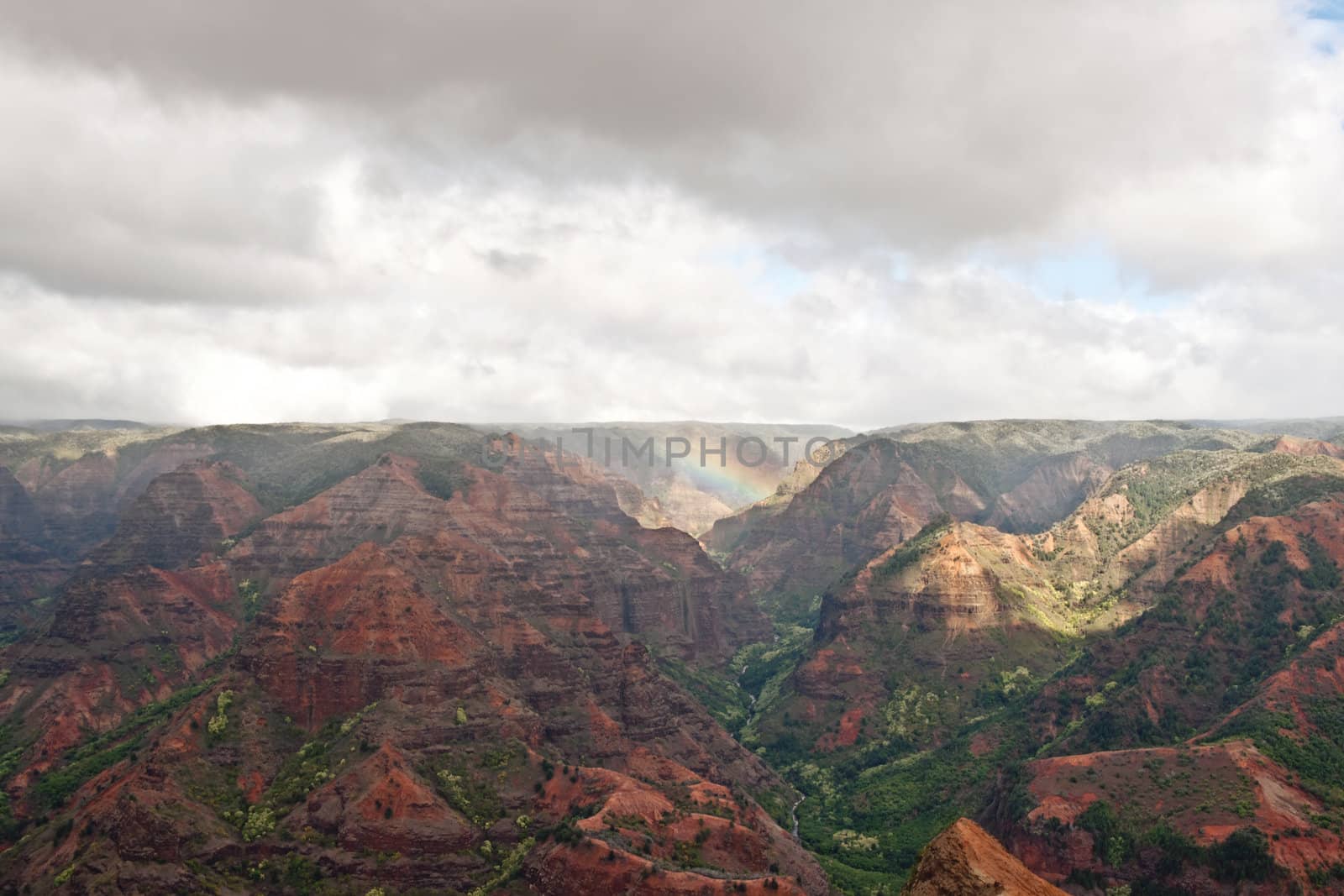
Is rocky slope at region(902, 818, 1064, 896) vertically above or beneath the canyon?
above

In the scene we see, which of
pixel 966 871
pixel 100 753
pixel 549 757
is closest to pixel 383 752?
pixel 549 757

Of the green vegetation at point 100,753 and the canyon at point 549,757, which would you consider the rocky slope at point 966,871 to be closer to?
the canyon at point 549,757

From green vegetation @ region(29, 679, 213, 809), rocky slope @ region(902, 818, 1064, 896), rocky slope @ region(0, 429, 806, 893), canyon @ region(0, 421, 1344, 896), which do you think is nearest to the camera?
rocky slope @ region(902, 818, 1064, 896)

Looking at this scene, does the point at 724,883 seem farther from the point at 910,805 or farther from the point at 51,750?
the point at 51,750

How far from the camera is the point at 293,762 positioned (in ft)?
443

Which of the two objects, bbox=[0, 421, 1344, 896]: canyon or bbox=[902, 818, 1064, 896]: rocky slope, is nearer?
bbox=[902, 818, 1064, 896]: rocky slope

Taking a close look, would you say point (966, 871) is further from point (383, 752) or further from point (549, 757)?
point (549, 757)

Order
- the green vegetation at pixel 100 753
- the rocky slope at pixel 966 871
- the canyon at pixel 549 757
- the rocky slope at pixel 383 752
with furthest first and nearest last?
1. the green vegetation at pixel 100 753
2. the canyon at pixel 549 757
3. the rocky slope at pixel 383 752
4. the rocky slope at pixel 966 871

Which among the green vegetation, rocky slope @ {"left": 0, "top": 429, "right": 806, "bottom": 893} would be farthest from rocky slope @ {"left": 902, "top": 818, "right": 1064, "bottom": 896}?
the green vegetation

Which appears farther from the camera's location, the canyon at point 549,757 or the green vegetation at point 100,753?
the green vegetation at point 100,753

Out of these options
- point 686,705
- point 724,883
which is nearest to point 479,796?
point 724,883

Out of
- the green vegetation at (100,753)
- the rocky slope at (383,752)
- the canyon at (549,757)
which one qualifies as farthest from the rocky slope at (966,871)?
the green vegetation at (100,753)

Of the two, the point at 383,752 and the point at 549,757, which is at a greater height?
the point at 383,752

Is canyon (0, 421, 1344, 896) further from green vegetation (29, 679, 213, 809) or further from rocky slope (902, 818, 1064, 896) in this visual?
rocky slope (902, 818, 1064, 896)
